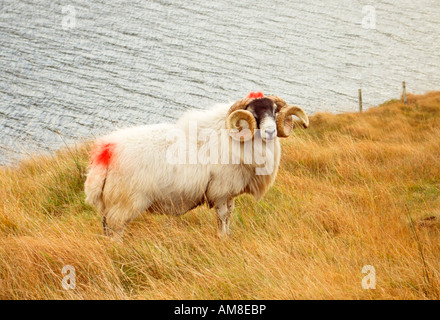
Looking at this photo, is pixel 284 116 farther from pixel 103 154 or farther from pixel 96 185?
pixel 96 185

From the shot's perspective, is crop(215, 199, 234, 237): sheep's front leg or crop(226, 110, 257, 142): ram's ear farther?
crop(215, 199, 234, 237): sheep's front leg

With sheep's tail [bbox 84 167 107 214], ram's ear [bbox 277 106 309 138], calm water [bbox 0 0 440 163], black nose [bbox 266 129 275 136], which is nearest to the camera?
black nose [bbox 266 129 275 136]

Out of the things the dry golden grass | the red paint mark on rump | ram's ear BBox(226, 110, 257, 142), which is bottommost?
the dry golden grass

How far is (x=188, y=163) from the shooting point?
5.19 meters

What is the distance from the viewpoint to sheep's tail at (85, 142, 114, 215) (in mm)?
5051

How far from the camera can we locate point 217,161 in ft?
17.4

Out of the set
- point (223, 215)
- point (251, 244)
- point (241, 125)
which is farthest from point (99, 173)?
point (251, 244)

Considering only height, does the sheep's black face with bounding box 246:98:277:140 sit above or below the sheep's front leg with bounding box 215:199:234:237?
above

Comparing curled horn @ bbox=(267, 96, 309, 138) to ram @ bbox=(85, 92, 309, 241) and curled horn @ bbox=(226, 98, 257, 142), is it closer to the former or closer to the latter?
ram @ bbox=(85, 92, 309, 241)

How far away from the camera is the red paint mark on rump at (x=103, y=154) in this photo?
16.6 feet

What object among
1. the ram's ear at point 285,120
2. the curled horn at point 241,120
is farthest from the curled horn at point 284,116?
the curled horn at point 241,120

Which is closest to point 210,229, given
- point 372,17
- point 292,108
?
point 292,108

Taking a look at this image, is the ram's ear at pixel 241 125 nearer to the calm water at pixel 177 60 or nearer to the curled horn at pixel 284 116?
the curled horn at pixel 284 116

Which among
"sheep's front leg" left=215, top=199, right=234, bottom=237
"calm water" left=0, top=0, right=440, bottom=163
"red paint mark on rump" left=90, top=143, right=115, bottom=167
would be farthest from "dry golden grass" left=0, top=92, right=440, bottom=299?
"calm water" left=0, top=0, right=440, bottom=163
